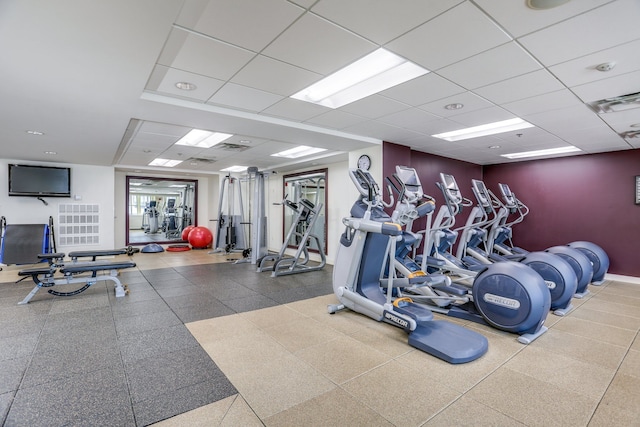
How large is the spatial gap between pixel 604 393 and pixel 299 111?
3.75 m

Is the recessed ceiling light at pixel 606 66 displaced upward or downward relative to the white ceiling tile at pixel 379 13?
downward

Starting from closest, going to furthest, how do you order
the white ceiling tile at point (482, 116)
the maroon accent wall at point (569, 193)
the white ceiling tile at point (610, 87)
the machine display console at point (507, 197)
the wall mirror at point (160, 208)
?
the white ceiling tile at point (610, 87), the white ceiling tile at point (482, 116), the maroon accent wall at point (569, 193), the machine display console at point (507, 197), the wall mirror at point (160, 208)

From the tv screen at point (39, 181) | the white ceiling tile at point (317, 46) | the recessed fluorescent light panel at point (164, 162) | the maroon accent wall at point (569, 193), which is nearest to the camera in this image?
the white ceiling tile at point (317, 46)

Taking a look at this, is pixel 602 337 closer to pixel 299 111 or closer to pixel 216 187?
pixel 299 111

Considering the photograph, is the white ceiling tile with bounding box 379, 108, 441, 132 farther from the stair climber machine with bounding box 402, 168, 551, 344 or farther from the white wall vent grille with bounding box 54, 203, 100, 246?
the white wall vent grille with bounding box 54, 203, 100, 246

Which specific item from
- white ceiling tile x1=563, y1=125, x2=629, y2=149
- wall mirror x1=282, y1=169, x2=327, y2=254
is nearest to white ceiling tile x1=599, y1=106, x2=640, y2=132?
white ceiling tile x1=563, y1=125, x2=629, y2=149

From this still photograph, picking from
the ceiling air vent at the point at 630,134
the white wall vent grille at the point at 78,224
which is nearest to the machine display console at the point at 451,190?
the ceiling air vent at the point at 630,134

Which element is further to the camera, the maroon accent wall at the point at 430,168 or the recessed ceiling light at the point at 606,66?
the maroon accent wall at the point at 430,168

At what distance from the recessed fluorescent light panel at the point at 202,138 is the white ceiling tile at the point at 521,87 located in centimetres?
368

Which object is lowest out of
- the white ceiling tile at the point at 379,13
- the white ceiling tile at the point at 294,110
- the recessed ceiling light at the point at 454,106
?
the white ceiling tile at the point at 294,110

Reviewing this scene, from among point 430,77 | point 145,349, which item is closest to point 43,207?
point 145,349

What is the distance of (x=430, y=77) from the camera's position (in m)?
2.86

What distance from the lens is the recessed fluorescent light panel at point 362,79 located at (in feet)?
8.91

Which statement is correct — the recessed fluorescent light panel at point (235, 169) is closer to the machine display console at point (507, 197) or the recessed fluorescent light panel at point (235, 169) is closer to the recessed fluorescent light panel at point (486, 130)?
the recessed fluorescent light panel at point (486, 130)
